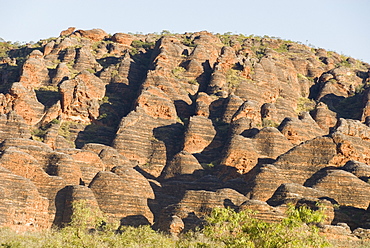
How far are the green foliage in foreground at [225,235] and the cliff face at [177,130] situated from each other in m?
8.57

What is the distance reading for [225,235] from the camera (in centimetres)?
3406

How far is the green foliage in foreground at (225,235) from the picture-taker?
31.1 meters

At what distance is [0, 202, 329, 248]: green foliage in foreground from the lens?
3112 centimetres

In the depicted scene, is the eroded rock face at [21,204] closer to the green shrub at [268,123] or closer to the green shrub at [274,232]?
the green shrub at [274,232]

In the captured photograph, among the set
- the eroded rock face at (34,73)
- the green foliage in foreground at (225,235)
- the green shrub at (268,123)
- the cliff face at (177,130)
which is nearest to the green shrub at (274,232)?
the green foliage in foreground at (225,235)

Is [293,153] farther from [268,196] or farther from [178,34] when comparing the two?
[178,34]

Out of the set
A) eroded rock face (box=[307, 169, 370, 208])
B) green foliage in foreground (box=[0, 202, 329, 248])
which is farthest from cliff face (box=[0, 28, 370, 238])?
green foliage in foreground (box=[0, 202, 329, 248])

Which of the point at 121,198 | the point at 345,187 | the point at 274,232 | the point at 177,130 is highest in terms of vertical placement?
the point at 177,130

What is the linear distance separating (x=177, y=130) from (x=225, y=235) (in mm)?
46277

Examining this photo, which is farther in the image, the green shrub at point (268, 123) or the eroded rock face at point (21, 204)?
the green shrub at point (268, 123)

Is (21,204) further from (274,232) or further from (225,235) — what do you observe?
(274,232)

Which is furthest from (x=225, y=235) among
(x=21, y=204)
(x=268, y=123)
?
(x=268, y=123)

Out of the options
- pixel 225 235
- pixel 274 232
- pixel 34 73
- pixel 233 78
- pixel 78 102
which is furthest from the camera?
pixel 233 78

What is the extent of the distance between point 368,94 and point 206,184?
38.6 meters
